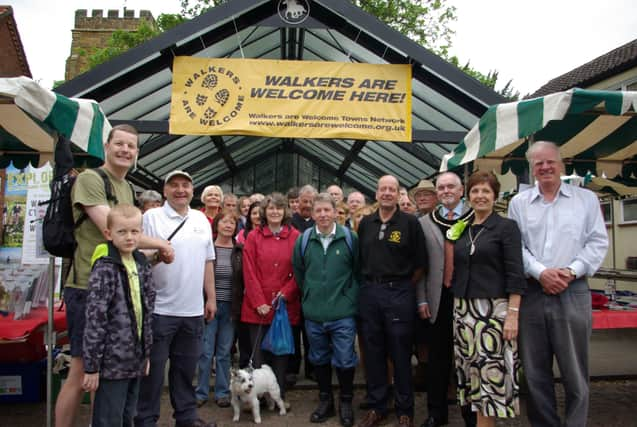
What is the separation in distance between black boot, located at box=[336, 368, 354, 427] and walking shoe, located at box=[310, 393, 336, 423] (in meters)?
0.09

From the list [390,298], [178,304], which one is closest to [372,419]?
[390,298]

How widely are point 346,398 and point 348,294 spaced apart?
91 centimetres

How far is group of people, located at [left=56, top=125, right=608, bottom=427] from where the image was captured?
287 centimetres

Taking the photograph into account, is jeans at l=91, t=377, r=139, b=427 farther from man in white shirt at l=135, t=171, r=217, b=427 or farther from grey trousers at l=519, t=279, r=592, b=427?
grey trousers at l=519, t=279, r=592, b=427

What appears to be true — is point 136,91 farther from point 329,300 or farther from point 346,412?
point 346,412

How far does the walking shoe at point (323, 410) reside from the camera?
4204 mm

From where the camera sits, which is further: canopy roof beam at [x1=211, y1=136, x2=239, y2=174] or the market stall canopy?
canopy roof beam at [x1=211, y1=136, x2=239, y2=174]

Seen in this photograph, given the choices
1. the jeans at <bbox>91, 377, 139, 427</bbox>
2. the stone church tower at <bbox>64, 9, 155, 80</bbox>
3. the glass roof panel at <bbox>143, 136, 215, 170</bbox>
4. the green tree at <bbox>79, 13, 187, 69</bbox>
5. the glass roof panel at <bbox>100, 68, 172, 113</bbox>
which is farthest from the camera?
the stone church tower at <bbox>64, 9, 155, 80</bbox>

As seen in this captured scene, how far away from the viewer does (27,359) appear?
4449 millimetres

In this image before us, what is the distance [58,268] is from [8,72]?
2016cm

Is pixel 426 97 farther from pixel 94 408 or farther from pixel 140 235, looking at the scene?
pixel 94 408

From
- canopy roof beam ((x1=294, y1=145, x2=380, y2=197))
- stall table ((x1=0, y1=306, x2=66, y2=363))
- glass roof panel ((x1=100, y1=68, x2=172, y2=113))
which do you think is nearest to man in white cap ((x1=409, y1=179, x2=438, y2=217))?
stall table ((x1=0, y1=306, x2=66, y2=363))

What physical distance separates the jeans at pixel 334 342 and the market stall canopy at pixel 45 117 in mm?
2295

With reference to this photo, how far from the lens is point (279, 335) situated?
4.40m
